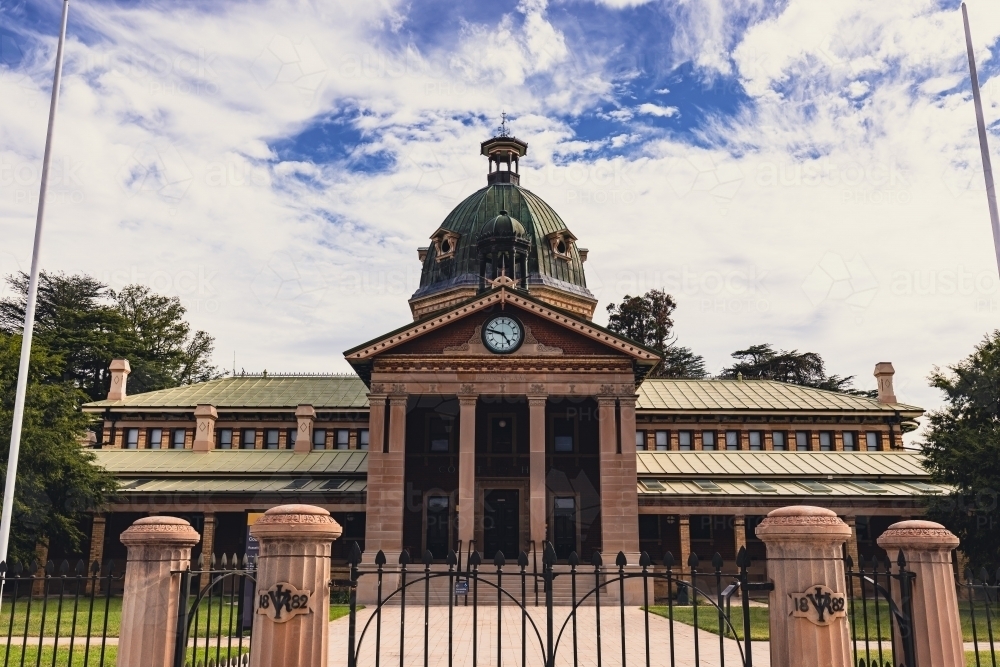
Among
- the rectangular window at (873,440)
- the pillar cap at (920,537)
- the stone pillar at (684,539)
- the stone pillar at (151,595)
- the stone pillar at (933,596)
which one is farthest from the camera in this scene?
the rectangular window at (873,440)

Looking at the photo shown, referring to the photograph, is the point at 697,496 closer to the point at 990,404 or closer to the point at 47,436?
the point at 990,404

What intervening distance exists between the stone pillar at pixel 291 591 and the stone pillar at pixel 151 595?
1.24 metres

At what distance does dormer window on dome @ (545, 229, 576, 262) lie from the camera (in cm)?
5366

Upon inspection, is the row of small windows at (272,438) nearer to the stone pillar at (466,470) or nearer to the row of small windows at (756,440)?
the stone pillar at (466,470)

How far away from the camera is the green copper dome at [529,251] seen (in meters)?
52.2

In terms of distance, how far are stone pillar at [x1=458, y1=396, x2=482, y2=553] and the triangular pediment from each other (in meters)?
2.48

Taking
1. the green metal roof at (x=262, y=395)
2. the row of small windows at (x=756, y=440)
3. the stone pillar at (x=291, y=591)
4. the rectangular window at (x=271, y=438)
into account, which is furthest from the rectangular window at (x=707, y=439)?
the stone pillar at (x=291, y=591)

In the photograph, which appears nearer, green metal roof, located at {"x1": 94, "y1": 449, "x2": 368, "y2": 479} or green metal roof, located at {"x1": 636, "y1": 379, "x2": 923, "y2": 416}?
green metal roof, located at {"x1": 94, "y1": 449, "x2": 368, "y2": 479}

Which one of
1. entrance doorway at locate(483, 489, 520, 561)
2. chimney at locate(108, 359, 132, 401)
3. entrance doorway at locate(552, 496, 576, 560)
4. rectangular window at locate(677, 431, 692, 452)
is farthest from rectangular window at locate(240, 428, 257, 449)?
rectangular window at locate(677, 431, 692, 452)

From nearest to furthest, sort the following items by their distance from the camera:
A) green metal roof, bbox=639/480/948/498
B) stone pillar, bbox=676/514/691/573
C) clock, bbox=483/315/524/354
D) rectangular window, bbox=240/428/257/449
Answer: clock, bbox=483/315/524/354, stone pillar, bbox=676/514/691/573, green metal roof, bbox=639/480/948/498, rectangular window, bbox=240/428/257/449

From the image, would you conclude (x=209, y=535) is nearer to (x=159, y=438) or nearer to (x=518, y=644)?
(x=159, y=438)

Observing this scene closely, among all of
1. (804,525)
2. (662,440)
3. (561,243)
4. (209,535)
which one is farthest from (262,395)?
(804,525)

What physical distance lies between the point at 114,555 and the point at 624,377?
25.7 meters

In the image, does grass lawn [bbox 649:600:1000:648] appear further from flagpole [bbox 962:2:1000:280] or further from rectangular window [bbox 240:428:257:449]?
rectangular window [bbox 240:428:257:449]
